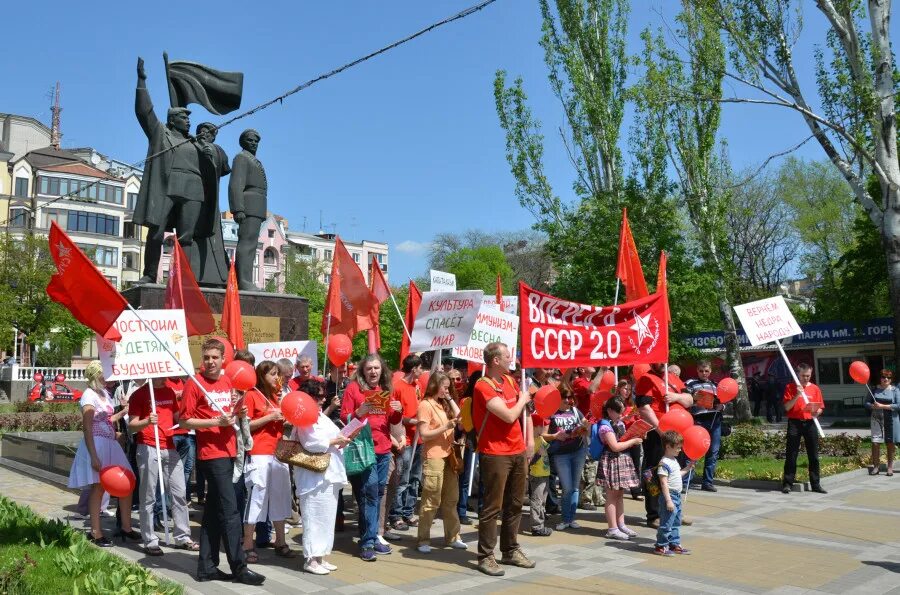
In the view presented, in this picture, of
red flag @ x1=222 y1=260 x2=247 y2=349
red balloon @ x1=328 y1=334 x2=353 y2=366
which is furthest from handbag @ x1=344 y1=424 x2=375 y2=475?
red flag @ x1=222 y1=260 x2=247 y2=349

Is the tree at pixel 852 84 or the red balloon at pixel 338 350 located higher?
the tree at pixel 852 84

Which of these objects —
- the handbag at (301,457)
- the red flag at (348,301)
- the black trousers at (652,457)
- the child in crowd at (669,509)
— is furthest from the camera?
the red flag at (348,301)

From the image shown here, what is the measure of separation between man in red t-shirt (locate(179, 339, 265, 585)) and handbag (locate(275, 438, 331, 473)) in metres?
0.50

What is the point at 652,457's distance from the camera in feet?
32.4

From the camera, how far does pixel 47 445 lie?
13016 mm

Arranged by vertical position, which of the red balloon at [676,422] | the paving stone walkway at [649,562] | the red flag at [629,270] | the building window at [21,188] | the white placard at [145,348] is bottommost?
the paving stone walkway at [649,562]

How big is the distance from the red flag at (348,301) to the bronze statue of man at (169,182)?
3.47m

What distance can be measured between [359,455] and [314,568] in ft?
3.63

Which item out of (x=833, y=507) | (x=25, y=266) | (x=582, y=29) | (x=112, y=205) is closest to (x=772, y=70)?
(x=582, y=29)

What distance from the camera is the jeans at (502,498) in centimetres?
725

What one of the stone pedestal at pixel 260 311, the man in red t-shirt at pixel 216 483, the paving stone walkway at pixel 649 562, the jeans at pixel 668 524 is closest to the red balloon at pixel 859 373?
the paving stone walkway at pixel 649 562

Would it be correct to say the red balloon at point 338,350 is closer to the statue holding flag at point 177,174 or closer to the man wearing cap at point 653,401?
the man wearing cap at point 653,401

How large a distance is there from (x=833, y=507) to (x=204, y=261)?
11.2m

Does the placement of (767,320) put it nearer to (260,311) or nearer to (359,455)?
(359,455)
